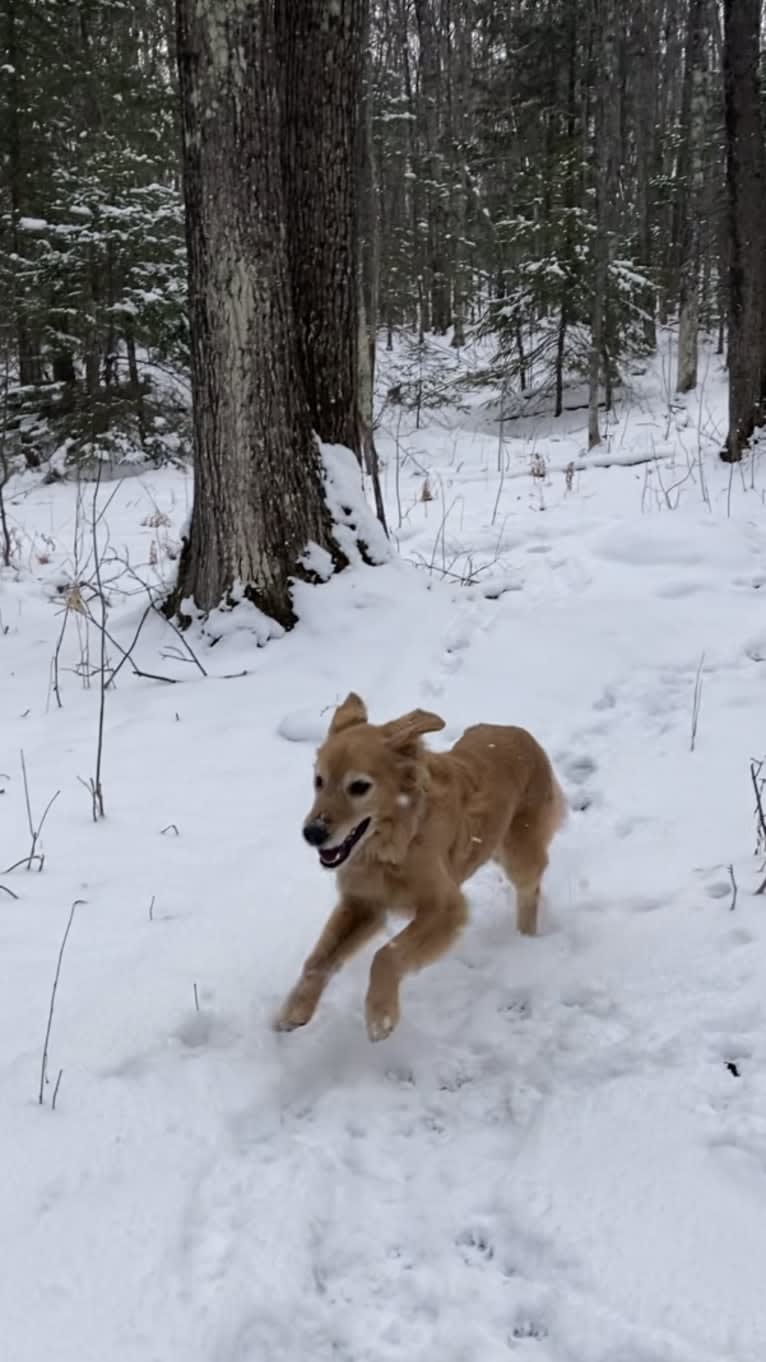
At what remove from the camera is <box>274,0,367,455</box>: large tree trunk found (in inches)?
254

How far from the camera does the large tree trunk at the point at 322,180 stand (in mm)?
6453

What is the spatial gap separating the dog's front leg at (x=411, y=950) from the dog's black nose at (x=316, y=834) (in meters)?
0.43

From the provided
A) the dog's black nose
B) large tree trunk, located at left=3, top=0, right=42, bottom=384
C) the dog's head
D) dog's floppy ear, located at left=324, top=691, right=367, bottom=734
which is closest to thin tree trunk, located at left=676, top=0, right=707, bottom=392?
large tree trunk, located at left=3, top=0, right=42, bottom=384

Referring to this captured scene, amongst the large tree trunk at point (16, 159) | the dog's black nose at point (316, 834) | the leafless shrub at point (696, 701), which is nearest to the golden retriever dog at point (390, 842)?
the dog's black nose at point (316, 834)

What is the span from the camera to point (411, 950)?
9.84 ft

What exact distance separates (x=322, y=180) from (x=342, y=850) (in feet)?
17.8

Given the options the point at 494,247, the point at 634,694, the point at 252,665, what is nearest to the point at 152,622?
the point at 252,665

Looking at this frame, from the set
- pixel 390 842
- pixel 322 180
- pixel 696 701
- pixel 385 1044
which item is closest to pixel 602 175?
pixel 322 180

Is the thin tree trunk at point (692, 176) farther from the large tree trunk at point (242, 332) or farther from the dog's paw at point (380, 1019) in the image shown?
the dog's paw at point (380, 1019)

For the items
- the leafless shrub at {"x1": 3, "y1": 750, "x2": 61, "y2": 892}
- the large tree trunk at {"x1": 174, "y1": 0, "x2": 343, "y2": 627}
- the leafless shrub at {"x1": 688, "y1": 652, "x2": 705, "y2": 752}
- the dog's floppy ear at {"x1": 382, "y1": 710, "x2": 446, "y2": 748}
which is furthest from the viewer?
the large tree trunk at {"x1": 174, "y1": 0, "x2": 343, "y2": 627}

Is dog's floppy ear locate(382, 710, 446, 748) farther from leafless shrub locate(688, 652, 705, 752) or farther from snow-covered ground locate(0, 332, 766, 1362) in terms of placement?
leafless shrub locate(688, 652, 705, 752)

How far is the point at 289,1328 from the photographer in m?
1.96

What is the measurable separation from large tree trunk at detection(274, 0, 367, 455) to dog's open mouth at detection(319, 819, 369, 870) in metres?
4.43

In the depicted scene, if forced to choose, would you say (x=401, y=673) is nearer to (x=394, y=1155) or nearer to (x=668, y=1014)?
(x=668, y=1014)
